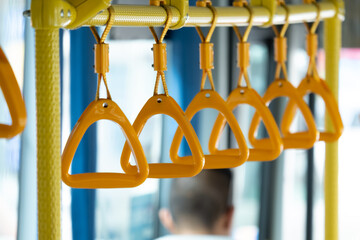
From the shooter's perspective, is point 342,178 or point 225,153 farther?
point 342,178

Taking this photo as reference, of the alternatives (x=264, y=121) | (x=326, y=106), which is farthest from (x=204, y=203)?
(x=264, y=121)

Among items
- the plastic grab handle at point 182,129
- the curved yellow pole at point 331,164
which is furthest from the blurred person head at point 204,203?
the plastic grab handle at point 182,129

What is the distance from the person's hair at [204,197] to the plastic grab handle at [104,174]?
6.36 ft

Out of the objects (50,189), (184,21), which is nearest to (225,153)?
(184,21)

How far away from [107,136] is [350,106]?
1553 millimetres

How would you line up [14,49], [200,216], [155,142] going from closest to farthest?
[14,49] → [155,142] → [200,216]

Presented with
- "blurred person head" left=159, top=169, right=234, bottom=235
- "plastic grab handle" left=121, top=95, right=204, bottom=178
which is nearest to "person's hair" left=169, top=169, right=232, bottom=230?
"blurred person head" left=159, top=169, right=234, bottom=235

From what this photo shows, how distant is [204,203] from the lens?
9.91 ft

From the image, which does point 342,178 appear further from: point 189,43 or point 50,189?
point 50,189

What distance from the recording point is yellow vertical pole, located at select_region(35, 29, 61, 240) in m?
0.81

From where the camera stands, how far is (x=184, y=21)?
1080mm

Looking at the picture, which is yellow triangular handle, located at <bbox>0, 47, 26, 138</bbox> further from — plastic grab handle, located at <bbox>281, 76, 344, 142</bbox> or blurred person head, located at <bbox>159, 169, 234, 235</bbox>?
blurred person head, located at <bbox>159, 169, 234, 235</bbox>

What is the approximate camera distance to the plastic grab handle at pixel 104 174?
0.93 metres

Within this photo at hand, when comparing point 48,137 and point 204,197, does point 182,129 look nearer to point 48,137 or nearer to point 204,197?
point 48,137
